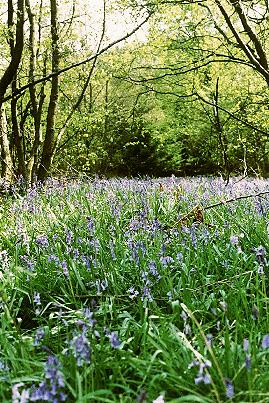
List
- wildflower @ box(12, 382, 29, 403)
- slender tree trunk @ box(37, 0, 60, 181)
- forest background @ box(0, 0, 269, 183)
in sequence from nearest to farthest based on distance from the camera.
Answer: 1. wildflower @ box(12, 382, 29, 403)
2. forest background @ box(0, 0, 269, 183)
3. slender tree trunk @ box(37, 0, 60, 181)

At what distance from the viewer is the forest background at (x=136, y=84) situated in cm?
828

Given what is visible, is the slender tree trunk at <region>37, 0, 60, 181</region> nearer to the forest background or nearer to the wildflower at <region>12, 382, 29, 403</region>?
the forest background

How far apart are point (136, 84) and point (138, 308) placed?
17.9 feet

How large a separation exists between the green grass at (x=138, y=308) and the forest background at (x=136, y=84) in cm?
267

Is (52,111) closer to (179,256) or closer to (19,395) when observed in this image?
(179,256)

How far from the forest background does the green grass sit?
267 cm

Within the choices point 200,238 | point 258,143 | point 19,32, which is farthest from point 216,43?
point 258,143

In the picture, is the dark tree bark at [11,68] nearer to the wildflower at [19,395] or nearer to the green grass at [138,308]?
the green grass at [138,308]

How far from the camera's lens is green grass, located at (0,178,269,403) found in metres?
1.79

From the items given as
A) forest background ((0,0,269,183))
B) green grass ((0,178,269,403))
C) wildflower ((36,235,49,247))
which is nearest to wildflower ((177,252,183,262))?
green grass ((0,178,269,403))

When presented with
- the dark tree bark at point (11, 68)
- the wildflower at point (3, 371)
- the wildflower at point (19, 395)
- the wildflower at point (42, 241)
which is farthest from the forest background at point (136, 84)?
the wildflower at point (19, 395)

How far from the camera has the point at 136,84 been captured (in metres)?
7.60

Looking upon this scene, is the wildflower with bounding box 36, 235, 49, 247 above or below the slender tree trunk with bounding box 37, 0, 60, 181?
→ below

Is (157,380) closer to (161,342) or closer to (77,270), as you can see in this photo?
(161,342)
